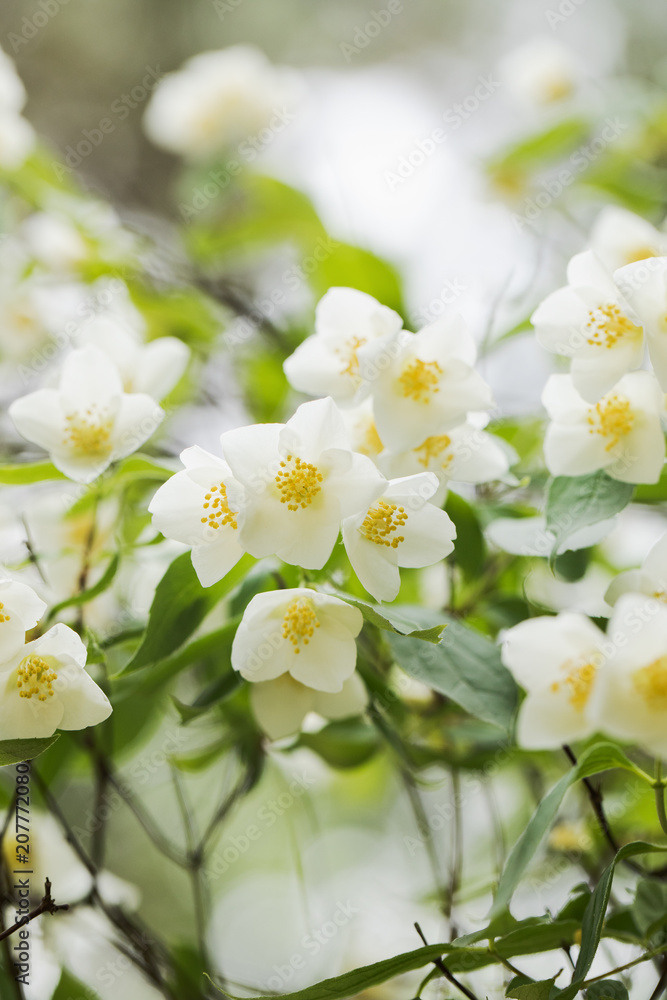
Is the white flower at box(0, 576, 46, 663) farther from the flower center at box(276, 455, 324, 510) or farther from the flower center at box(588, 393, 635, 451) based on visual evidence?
the flower center at box(588, 393, 635, 451)

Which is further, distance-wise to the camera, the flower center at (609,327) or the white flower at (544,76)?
the white flower at (544,76)

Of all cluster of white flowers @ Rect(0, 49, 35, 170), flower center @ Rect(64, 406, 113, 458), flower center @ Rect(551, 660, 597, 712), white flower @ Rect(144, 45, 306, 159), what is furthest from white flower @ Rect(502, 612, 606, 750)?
white flower @ Rect(144, 45, 306, 159)

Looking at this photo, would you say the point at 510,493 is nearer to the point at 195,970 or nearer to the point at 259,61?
the point at 195,970

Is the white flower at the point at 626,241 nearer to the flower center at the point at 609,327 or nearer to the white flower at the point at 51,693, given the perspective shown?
the flower center at the point at 609,327

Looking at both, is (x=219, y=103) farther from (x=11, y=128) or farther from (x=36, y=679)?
(x=36, y=679)

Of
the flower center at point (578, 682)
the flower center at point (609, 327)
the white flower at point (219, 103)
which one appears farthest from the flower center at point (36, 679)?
the white flower at point (219, 103)

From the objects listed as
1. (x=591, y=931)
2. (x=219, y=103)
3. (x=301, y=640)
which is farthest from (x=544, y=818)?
(x=219, y=103)

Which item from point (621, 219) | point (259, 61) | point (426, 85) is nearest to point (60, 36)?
point (426, 85)
